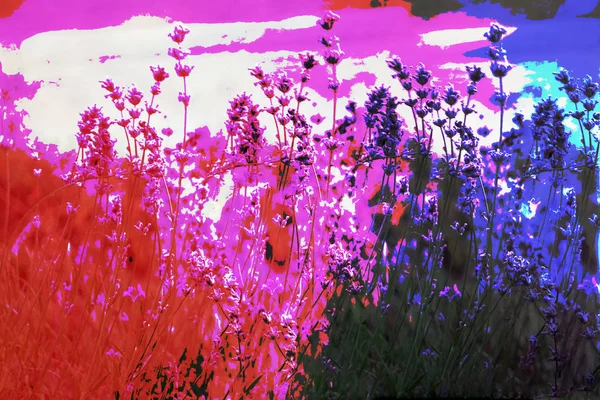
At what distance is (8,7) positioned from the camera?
1.69 metres

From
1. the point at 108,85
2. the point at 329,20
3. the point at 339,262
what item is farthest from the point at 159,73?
the point at 339,262

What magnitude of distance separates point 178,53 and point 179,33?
57 millimetres

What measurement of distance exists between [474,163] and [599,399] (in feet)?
2.30

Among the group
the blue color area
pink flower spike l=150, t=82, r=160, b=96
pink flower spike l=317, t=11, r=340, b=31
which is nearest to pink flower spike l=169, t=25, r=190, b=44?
pink flower spike l=150, t=82, r=160, b=96

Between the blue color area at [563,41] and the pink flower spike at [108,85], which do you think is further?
the pink flower spike at [108,85]

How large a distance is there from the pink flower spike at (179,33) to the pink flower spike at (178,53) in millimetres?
30

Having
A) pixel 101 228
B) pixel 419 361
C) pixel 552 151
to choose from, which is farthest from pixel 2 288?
pixel 552 151

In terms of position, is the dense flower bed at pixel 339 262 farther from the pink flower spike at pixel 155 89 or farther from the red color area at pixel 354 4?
the pink flower spike at pixel 155 89

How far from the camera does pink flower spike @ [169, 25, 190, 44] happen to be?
1563 mm

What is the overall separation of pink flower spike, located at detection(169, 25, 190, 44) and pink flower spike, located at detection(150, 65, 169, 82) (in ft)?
0.31

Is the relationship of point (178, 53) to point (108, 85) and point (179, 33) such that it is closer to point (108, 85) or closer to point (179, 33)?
point (179, 33)

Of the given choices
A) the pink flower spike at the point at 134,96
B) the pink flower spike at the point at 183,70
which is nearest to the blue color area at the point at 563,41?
the pink flower spike at the point at 183,70

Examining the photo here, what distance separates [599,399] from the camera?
1.41 meters

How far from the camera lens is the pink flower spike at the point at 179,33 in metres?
→ 1.56
